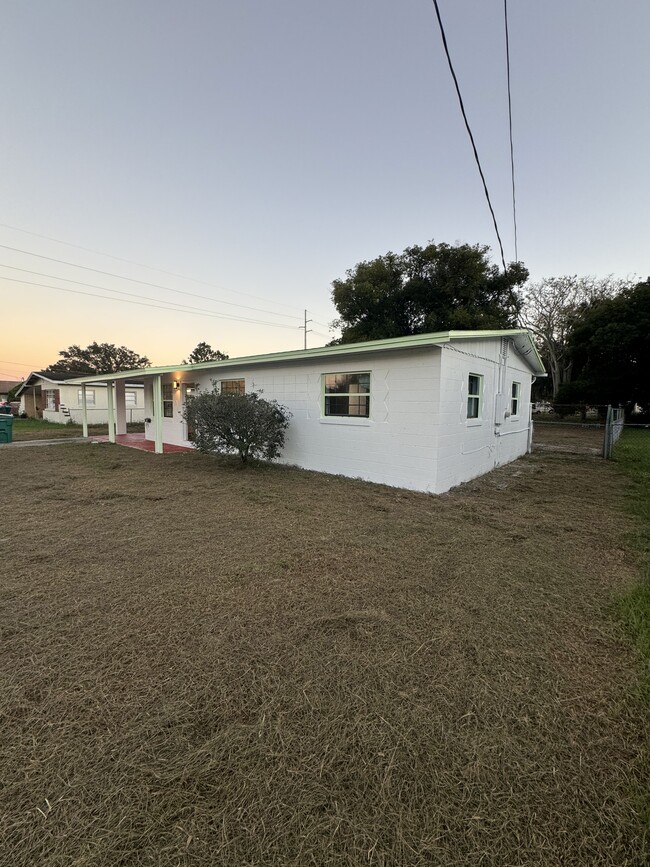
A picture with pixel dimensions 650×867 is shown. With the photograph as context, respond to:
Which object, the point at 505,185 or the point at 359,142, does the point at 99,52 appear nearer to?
→ the point at 359,142

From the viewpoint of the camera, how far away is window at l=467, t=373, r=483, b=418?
7.70m

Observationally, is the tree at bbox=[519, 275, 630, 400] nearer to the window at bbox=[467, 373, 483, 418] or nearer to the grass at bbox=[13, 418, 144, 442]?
the window at bbox=[467, 373, 483, 418]

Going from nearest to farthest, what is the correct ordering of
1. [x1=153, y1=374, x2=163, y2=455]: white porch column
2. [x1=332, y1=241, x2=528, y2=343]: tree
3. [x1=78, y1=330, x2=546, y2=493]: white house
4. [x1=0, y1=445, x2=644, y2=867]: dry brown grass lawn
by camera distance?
1. [x1=0, y1=445, x2=644, y2=867]: dry brown grass lawn
2. [x1=78, y1=330, x2=546, y2=493]: white house
3. [x1=153, y1=374, x2=163, y2=455]: white porch column
4. [x1=332, y1=241, x2=528, y2=343]: tree

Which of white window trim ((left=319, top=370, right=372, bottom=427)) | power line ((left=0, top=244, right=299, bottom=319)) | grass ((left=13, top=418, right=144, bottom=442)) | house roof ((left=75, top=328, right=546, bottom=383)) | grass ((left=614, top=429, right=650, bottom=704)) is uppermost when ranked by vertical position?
power line ((left=0, top=244, right=299, bottom=319))

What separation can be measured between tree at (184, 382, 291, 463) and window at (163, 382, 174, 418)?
4877mm

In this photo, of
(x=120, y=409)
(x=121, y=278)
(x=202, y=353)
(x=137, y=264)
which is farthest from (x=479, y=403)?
(x=202, y=353)

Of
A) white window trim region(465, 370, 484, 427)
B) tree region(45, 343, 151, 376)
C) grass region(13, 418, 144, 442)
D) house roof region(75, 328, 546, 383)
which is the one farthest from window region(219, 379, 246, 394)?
tree region(45, 343, 151, 376)

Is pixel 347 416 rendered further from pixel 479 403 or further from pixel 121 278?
pixel 121 278

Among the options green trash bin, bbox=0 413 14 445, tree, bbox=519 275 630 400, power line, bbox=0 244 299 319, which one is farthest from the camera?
tree, bbox=519 275 630 400

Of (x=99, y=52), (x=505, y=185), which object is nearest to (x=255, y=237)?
(x=99, y=52)

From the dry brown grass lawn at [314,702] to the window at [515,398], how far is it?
22.8 feet

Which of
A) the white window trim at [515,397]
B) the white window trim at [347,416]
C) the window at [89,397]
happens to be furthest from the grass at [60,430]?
the white window trim at [515,397]

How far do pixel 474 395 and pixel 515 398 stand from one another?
3.83 meters

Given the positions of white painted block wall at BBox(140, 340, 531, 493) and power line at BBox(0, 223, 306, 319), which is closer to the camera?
white painted block wall at BBox(140, 340, 531, 493)
